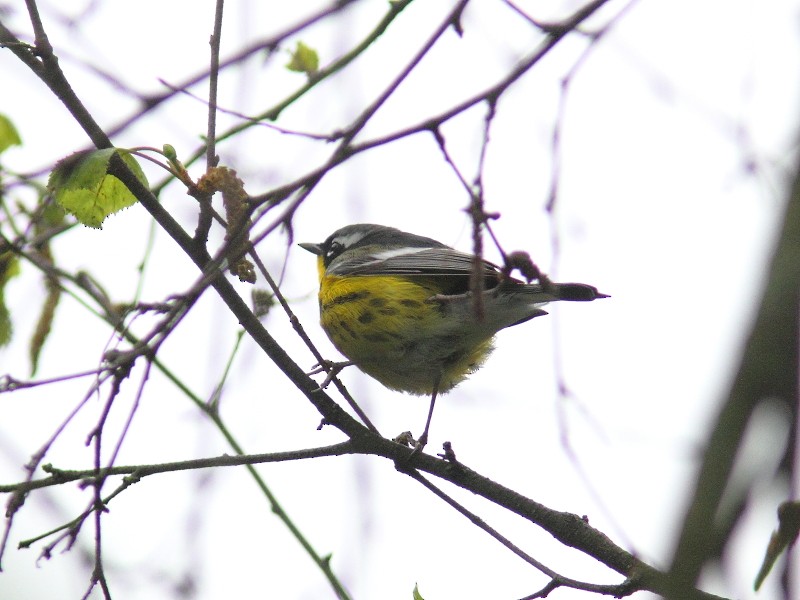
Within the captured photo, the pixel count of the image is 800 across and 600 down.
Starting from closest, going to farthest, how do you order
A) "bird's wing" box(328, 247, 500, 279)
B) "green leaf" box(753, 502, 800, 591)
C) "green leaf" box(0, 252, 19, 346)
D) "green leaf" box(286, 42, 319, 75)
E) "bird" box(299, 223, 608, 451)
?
"green leaf" box(753, 502, 800, 591)
"green leaf" box(0, 252, 19, 346)
"green leaf" box(286, 42, 319, 75)
"bird" box(299, 223, 608, 451)
"bird's wing" box(328, 247, 500, 279)

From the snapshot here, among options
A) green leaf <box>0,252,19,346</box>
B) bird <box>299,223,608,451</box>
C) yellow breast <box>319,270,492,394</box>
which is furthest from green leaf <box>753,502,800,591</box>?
yellow breast <box>319,270,492,394</box>

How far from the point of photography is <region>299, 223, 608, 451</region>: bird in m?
5.30

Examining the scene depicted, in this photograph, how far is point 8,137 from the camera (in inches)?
175

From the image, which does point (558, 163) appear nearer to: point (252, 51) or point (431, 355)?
point (252, 51)

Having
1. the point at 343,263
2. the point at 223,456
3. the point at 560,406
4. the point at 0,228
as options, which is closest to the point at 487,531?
the point at 560,406

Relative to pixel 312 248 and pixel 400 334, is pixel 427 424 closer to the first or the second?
pixel 400 334

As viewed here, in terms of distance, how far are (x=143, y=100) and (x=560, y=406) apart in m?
2.00

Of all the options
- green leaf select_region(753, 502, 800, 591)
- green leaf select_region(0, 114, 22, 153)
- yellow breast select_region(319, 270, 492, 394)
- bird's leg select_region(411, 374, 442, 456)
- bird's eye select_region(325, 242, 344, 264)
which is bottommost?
green leaf select_region(753, 502, 800, 591)

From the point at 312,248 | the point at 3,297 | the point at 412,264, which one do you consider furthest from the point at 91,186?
the point at 312,248

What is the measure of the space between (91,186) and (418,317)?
2.68 metres

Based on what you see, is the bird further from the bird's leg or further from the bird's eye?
the bird's eye

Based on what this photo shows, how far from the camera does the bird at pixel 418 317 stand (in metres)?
5.30

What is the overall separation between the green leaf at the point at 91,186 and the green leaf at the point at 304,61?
1.26m

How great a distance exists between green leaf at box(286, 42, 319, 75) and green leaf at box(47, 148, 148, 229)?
126cm
